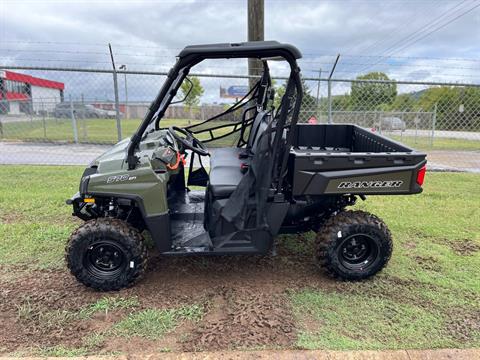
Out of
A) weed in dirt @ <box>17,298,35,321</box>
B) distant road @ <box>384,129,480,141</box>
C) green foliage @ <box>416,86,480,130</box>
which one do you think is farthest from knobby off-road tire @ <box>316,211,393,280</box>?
distant road @ <box>384,129,480,141</box>

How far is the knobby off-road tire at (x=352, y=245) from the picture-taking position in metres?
3.09

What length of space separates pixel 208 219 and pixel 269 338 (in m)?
1.09

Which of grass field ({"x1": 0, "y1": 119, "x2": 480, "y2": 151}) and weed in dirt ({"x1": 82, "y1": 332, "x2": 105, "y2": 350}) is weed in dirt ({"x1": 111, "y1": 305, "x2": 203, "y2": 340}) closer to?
A: weed in dirt ({"x1": 82, "y1": 332, "x2": 105, "y2": 350})

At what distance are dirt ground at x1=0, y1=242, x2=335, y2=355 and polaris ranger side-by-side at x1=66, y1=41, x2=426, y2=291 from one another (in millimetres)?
253

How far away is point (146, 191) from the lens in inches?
113

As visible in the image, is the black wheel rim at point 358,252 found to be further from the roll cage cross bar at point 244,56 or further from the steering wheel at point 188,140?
the steering wheel at point 188,140

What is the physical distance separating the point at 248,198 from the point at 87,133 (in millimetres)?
11820

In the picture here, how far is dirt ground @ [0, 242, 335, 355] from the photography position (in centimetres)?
243

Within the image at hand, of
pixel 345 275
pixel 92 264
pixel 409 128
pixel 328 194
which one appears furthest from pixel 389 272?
pixel 409 128

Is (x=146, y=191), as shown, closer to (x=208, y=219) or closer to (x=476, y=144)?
(x=208, y=219)

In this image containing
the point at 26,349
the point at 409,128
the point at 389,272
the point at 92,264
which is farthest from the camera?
the point at 409,128

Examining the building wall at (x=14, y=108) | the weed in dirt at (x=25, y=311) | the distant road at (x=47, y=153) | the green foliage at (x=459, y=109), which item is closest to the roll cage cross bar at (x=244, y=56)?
the weed in dirt at (x=25, y=311)

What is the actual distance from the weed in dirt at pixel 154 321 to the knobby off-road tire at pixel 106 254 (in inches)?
14.8

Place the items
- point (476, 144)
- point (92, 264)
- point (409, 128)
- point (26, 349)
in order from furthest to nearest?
1. point (409, 128)
2. point (476, 144)
3. point (92, 264)
4. point (26, 349)
